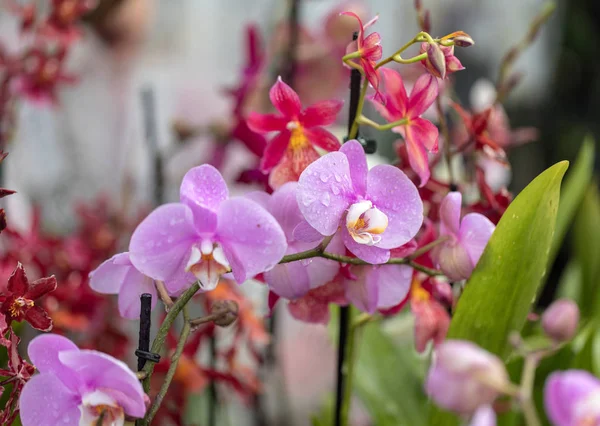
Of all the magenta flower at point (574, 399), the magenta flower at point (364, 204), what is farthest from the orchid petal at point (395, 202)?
the magenta flower at point (574, 399)

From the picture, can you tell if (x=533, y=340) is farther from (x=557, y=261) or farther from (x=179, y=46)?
(x=557, y=261)

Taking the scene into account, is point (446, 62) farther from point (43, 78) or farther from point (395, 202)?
point (43, 78)

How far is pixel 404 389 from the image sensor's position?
0.54 m

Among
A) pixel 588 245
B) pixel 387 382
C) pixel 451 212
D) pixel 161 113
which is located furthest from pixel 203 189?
pixel 161 113

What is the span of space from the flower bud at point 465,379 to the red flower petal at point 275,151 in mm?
166

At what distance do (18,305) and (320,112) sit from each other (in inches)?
6.5

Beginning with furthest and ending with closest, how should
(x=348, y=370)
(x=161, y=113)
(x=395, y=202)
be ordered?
(x=161, y=113)
(x=348, y=370)
(x=395, y=202)

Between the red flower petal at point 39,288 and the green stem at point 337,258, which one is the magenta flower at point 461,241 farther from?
the red flower petal at point 39,288

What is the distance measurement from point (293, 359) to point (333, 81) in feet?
1.43

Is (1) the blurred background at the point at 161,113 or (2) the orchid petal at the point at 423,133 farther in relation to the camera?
(1) the blurred background at the point at 161,113

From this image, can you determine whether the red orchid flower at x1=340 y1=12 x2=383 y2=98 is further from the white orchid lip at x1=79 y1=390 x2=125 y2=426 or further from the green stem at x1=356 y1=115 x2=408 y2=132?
the white orchid lip at x1=79 y1=390 x2=125 y2=426

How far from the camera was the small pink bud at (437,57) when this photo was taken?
0.26 m

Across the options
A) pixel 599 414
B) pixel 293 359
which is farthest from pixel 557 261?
pixel 599 414

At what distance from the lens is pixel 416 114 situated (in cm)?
30
